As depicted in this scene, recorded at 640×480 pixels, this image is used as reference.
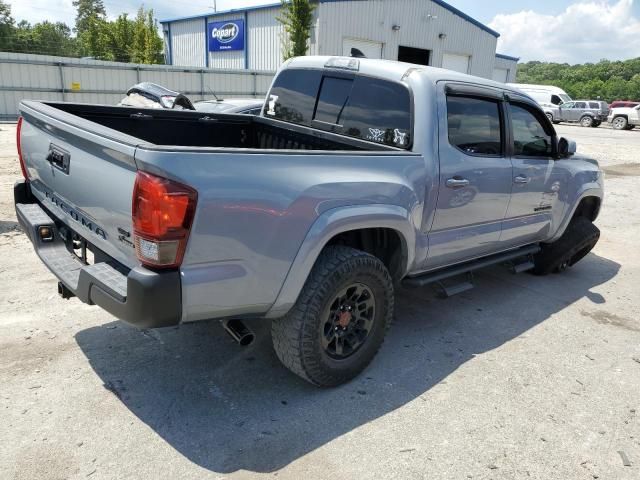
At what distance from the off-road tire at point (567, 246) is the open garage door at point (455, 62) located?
988 inches

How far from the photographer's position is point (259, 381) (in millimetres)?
3291

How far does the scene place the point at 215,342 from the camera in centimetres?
374

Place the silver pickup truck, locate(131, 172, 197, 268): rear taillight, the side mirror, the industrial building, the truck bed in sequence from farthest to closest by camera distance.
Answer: the industrial building < the side mirror < the truck bed < the silver pickup truck < locate(131, 172, 197, 268): rear taillight

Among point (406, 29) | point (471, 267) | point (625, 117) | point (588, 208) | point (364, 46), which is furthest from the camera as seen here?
point (625, 117)

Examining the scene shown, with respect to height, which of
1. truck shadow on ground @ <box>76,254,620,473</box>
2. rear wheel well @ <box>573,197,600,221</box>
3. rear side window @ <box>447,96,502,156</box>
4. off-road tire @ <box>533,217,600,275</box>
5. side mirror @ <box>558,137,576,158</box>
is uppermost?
rear side window @ <box>447,96,502,156</box>

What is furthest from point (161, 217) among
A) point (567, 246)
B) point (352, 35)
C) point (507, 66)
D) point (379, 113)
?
point (507, 66)

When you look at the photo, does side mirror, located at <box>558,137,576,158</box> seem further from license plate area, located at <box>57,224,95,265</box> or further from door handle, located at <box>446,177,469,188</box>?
license plate area, located at <box>57,224,95,265</box>

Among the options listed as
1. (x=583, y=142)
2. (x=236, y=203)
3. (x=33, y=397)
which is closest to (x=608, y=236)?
(x=236, y=203)

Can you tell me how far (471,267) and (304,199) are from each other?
203 cm

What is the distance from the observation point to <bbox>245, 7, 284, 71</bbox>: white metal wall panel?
82.5 ft

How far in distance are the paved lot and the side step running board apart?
0.49 meters

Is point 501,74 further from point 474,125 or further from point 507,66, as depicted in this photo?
point 474,125

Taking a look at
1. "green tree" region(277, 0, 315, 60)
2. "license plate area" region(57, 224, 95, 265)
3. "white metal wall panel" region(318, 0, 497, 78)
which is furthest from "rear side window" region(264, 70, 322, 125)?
"white metal wall panel" region(318, 0, 497, 78)

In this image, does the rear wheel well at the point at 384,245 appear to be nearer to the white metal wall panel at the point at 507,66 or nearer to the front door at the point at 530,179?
the front door at the point at 530,179
